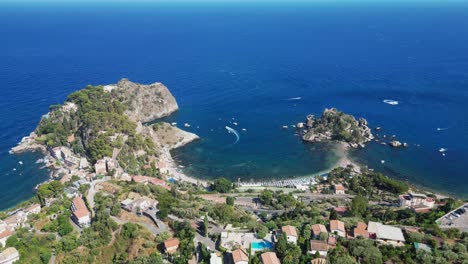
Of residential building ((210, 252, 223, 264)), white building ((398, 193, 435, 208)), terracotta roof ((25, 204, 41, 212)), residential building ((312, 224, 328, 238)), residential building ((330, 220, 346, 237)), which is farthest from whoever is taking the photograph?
white building ((398, 193, 435, 208))

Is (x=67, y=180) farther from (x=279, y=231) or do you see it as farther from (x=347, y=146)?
(x=347, y=146)

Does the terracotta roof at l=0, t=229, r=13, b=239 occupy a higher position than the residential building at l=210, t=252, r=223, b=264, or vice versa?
the residential building at l=210, t=252, r=223, b=264

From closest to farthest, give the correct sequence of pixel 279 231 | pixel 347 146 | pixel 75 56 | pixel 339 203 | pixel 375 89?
pixel 279 231
pixel 339 203
pixel 347 146
pixel 375 89
pixel 75 56

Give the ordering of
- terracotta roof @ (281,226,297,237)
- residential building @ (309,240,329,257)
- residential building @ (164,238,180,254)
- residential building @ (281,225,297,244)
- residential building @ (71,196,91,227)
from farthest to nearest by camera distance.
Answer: residential building @ (71,196,91,227)
terracotta roof @ (281,226,297,237)
residential building @ (281,225,297,244)
residential building @ (164,238,180,254)
residential building @ (309,240,329,257)

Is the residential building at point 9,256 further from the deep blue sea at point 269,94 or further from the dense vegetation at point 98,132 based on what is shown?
the dense vegetation at point 98,132

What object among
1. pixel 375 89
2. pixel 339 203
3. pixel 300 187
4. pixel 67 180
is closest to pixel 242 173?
pixel 300 187

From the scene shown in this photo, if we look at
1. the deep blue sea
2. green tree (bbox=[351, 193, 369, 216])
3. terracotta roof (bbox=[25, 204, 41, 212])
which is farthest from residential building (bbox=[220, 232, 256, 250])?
the deep blue sea

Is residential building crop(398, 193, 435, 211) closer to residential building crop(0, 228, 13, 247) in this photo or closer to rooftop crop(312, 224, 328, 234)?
rooftop crop(312, 224, 328, 234)

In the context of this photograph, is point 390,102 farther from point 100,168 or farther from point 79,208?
point 79,208
